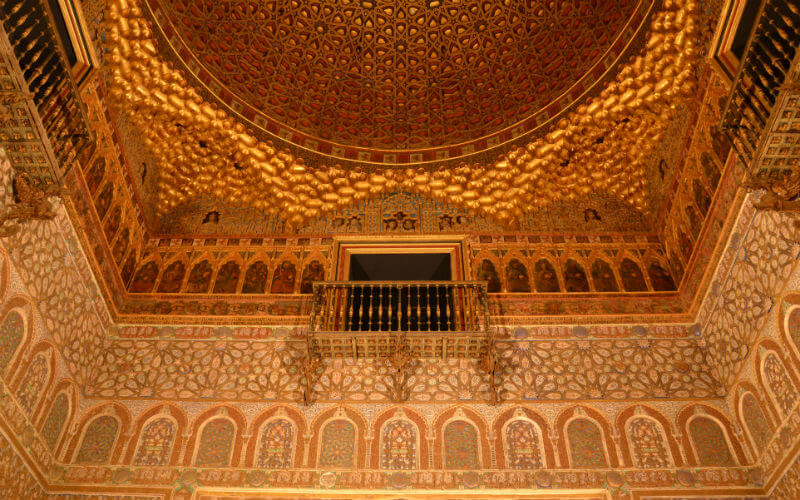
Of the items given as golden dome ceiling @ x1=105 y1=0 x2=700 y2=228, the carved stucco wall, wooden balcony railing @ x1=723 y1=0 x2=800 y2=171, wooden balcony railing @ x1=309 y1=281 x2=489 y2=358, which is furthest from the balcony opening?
wooden balcony railing @ x1=723 y1=0 x2=800 y2=171

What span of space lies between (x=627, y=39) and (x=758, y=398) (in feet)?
15.1

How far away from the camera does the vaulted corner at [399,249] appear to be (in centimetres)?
A: 614

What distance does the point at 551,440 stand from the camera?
6.81 metres

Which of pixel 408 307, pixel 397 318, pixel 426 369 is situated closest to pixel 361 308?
pixel 397 318

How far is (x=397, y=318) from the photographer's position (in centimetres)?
786

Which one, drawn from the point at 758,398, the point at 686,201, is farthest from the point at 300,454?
the point at 686,201

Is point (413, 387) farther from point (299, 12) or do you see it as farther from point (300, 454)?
point (299, 12)

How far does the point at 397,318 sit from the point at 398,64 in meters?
4.38

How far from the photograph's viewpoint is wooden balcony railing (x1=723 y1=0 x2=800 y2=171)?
17.0 feet

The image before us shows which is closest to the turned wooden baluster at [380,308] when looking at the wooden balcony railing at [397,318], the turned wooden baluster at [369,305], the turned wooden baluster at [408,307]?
the wooden balcony railing at [397,318]

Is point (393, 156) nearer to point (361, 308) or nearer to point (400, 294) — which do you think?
point (400, 294)

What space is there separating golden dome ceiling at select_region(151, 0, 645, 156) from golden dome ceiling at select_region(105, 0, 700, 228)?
72 millimetres

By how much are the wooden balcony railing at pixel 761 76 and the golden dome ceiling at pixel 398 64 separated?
344 cm

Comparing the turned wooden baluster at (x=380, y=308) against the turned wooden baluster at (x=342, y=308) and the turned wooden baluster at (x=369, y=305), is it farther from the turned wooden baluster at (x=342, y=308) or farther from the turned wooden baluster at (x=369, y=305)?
the turned wooden baluster at (x=342, y=308)
